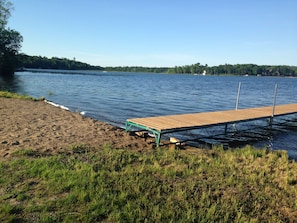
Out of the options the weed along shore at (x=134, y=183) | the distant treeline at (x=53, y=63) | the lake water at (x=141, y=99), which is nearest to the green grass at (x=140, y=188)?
the weed along shore at (x=134, y=183)

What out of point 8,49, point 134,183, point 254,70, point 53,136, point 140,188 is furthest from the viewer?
point 254,70

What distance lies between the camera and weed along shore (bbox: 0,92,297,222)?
3.97m

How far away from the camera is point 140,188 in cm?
481

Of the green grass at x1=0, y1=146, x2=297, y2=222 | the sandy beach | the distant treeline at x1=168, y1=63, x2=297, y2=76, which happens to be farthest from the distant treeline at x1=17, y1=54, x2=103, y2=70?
the green grass at x1=0, y1=146, x2=297, y2=222

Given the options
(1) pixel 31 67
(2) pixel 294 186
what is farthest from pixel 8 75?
(1) pixel 31 67

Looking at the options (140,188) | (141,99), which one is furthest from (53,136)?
(141,99)

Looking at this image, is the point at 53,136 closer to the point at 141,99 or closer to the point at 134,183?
Answer: the point at 134,183

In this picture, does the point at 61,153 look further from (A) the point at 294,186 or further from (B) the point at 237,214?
(A) the point at 294,186

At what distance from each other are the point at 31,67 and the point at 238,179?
6163 inches

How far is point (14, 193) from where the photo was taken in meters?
4.27

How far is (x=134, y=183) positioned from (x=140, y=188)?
0.67 feet

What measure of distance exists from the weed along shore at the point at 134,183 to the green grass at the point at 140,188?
0.05 ft

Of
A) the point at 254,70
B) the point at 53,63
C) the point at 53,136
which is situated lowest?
the point at 53,136

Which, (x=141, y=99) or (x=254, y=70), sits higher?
(x=254, y=70)
